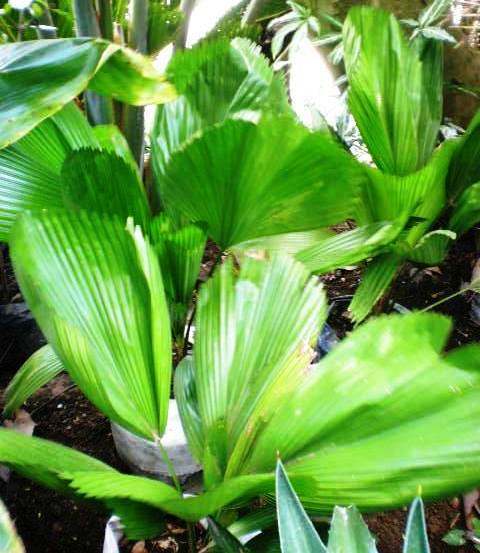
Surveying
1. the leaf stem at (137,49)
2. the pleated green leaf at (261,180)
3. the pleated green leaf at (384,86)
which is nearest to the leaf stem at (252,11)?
the leaf stem at (137,49)

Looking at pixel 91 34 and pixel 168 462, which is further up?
pixel 91 34

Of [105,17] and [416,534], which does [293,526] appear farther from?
[105,17]

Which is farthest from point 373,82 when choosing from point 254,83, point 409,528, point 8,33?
point 8,33

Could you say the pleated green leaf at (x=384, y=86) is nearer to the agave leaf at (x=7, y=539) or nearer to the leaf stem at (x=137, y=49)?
the leaf stem at (x=137, y=49)

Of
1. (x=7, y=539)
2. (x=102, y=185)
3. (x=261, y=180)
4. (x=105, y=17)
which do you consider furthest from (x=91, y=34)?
(x=7, y=539)

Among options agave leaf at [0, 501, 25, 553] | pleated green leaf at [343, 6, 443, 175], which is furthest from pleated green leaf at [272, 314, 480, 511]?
pleated green leaf at [343, 6, 443, 175]

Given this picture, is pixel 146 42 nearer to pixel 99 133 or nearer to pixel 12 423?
pixel 99 133
